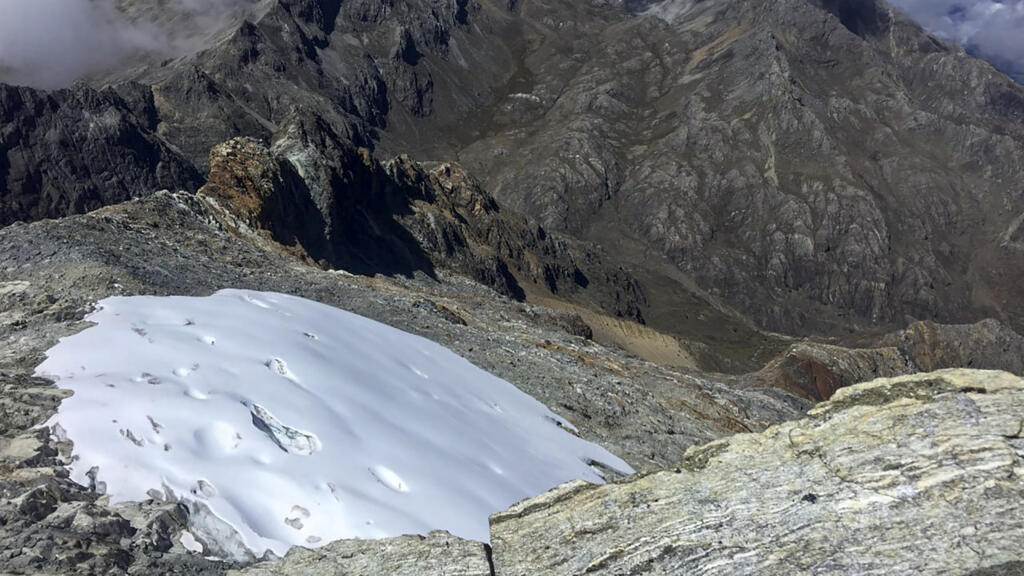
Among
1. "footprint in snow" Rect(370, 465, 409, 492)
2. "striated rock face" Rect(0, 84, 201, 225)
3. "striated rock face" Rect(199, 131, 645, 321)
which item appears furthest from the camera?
"striated rock face" Rect(0, 84, 201, 225)

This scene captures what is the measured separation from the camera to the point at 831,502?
→ 9.39 meters

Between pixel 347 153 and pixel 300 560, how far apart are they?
193 feet

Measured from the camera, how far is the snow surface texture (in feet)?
37.1

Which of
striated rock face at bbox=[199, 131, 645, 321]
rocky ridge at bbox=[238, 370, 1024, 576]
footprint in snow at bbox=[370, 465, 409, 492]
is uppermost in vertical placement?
rocky ridge at bbox=[238, 370, 1024, 576]

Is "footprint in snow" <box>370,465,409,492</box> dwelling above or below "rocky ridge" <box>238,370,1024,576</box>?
below

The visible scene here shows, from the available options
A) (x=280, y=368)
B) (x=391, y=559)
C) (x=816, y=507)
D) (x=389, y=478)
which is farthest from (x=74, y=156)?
(x=816, y=507)

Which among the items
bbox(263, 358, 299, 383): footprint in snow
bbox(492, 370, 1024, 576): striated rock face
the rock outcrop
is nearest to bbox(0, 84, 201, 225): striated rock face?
bbox(263, 358, 299, 383): footprint in snow

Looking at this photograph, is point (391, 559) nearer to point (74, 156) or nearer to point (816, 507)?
point (816, 507)

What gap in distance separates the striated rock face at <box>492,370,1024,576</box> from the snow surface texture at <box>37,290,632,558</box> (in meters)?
2.64

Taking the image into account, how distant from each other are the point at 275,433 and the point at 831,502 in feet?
28.4

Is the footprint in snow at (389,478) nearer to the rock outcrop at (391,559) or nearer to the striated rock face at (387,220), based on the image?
the rock outcrop at (391,559)

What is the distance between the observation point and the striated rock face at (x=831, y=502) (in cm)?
859

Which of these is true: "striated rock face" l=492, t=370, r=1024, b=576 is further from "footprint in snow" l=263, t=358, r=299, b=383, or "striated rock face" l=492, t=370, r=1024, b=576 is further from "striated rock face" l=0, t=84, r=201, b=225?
"striated rock face" l=0, t=84, r=201, b=225

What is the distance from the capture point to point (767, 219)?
647 ft
